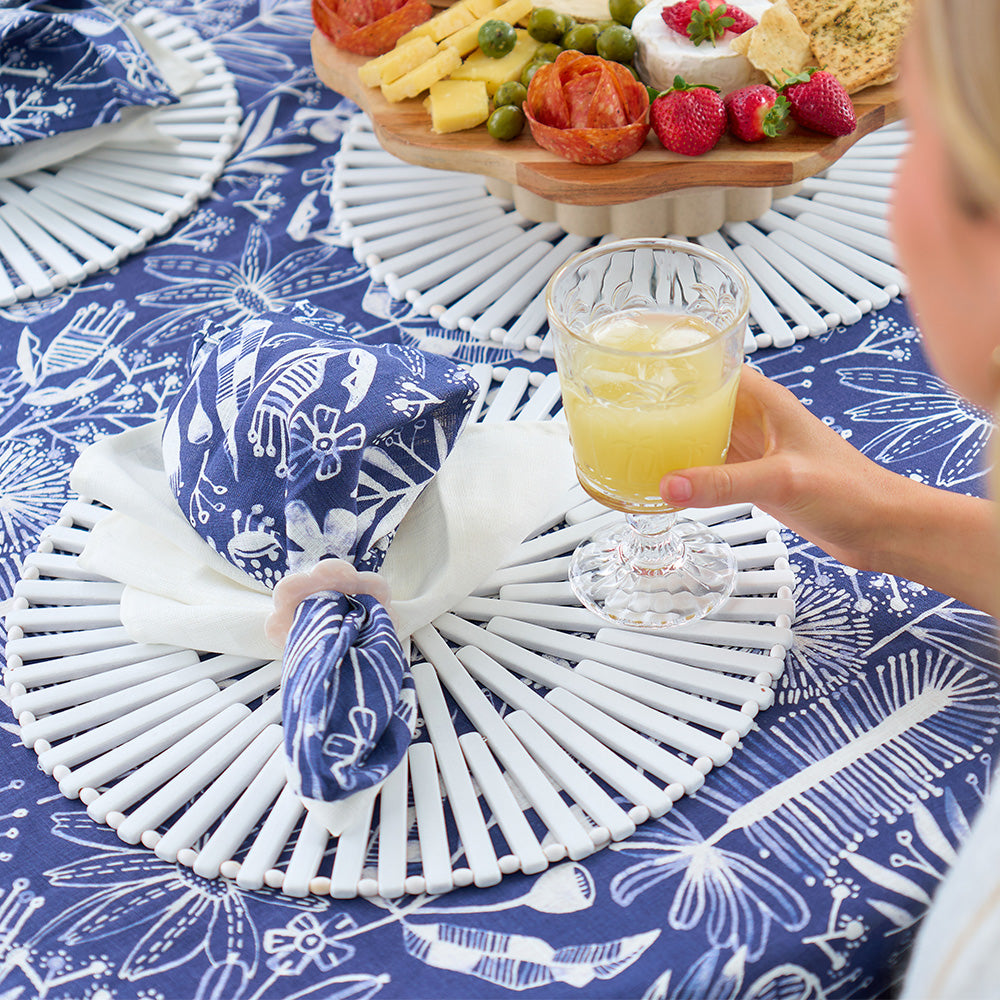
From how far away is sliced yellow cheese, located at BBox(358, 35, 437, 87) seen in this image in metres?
1.32

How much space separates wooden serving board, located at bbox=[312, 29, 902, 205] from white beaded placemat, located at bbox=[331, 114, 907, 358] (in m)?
0.11

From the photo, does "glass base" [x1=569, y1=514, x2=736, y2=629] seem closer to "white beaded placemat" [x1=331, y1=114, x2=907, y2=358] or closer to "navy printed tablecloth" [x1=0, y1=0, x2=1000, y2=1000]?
"navy printed tablecloth" [x1=0, y1=0, x2=1000, y2=1000]

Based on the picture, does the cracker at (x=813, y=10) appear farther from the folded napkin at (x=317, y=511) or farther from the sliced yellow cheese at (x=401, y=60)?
the folded napkin at (x=317, y=511)

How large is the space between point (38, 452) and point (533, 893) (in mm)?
709

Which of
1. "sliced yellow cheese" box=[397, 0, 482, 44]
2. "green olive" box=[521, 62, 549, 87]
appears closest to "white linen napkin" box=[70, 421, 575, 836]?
"green olive" box=[521, 62, 549, 87]

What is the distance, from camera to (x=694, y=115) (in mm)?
1147

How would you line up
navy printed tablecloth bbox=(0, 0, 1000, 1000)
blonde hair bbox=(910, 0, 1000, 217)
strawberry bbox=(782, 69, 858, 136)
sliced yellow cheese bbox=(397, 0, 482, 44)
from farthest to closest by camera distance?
sliced yellow cheese bbox=(397, 0, 482, 44), strawberry bbox=(782, 69, 858, 136), navy printed tablecloth bbox=(0, 0, 1000, 1000), blonde hair bbox=(910, 0, 1000, 217)

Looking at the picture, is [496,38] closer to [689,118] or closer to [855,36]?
[689,118]

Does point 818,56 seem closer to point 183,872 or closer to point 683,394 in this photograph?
point 683,394

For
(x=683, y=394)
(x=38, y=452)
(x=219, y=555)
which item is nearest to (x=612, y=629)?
(x=683, y=394)

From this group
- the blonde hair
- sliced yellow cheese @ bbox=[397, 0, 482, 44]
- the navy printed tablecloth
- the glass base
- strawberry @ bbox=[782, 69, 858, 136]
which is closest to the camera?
the blonde hair

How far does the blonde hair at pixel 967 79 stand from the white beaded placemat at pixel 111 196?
1.06m

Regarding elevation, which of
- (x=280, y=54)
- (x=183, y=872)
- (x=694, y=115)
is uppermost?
(x=694, y=115)

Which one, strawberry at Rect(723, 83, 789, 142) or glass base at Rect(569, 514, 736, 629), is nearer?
glass base at Rect(569, 514, 736, 629)
